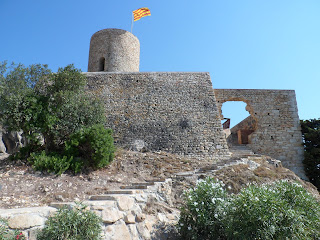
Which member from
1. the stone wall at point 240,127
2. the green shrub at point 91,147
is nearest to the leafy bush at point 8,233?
the green shrub at point 91,147

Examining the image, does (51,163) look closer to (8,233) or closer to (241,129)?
(8,233)

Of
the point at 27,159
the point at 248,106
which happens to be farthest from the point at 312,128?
the point at 27,159

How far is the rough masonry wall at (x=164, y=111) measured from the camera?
1239 cm

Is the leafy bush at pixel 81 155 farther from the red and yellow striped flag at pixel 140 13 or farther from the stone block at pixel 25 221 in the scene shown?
the red and yellow striped flag at pixel 140 13

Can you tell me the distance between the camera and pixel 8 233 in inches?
126

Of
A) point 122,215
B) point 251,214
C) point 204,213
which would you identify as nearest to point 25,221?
point 122,215

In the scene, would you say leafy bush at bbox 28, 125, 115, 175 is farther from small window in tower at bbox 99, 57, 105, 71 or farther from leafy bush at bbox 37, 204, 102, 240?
small window in tower at bbox 99, 57, 105, 71

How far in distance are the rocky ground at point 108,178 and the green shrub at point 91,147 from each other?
43 centimetres

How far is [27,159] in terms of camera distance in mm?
8664

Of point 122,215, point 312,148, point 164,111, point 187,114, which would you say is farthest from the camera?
point 312,148

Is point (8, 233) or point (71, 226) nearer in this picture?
point (8, 233)

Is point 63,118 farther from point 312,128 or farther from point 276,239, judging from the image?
point 312,128

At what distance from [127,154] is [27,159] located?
3911mm

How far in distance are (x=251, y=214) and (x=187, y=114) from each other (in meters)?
9.55
